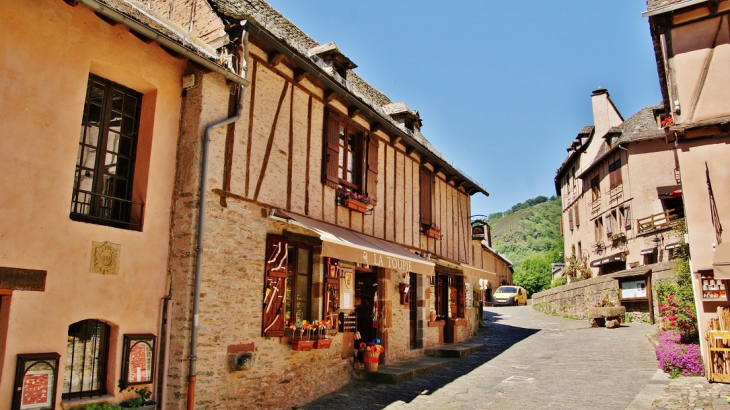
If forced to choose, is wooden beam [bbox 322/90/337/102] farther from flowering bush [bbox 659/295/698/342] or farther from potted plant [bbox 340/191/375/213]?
flowering bush [bbox 659/295/698/342]

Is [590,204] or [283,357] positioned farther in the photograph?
[590,204]

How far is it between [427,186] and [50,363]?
1037 centimetres

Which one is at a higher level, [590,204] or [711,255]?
[590,204]

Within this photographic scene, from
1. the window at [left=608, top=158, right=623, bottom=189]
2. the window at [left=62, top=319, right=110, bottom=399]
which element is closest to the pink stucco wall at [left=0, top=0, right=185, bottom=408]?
the window at [left=62, top=319, right=110, bottom=399]

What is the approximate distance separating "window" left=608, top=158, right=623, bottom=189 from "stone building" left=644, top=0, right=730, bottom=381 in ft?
55.4

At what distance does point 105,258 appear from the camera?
19.0 feet

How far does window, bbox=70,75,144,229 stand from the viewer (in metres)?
6.03

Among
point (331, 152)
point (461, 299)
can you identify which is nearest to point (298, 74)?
point (331, 152)

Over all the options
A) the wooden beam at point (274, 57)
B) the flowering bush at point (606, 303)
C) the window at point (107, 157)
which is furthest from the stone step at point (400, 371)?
the flowering bush at point (606, 303)

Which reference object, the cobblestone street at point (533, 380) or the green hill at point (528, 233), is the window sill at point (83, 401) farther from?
the green hill at point (528, 233)

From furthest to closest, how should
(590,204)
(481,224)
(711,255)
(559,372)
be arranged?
(590,204), (481,224), (559,372), (711,255)

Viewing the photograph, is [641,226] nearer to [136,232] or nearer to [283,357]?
[283,357]

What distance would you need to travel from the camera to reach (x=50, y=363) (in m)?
5.12

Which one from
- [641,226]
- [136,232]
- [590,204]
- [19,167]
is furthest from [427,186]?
[590,204]
